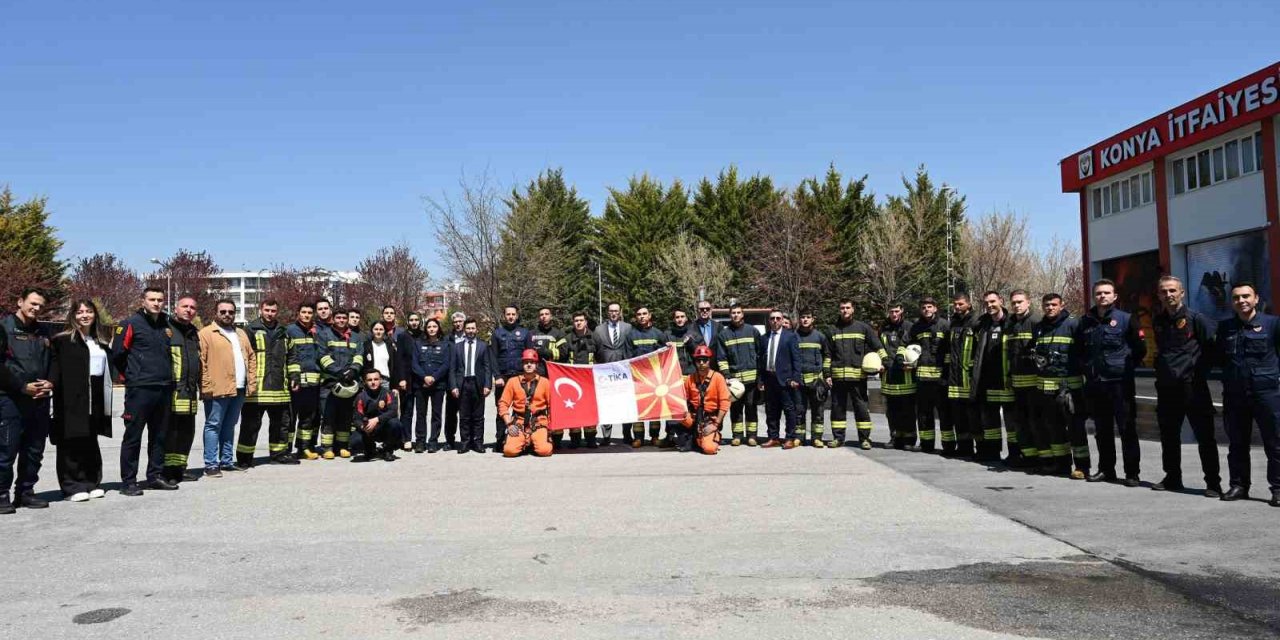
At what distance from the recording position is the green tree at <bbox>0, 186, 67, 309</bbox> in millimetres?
47094

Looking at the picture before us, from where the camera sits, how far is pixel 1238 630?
4848 millimetres

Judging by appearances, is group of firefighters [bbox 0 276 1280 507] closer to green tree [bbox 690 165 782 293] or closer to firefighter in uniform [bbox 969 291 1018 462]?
firefighter in uniform [bbox 969 291 1018 462]

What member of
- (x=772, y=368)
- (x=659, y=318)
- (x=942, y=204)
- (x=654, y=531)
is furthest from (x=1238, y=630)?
(x=942, y=204)

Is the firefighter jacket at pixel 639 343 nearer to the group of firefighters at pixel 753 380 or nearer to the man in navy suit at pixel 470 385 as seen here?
the group of firefighters at pixel 753 380

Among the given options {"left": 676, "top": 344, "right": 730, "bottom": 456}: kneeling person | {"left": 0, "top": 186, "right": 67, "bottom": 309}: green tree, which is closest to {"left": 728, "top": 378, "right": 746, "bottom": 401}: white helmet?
{"left": 676, "top": 344, "right": 730, "bottom": 456}: kneeling person

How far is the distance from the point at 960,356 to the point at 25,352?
34.1ft

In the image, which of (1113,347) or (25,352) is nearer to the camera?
(25,352)

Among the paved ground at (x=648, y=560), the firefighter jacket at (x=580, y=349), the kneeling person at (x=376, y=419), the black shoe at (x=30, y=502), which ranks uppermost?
the firefighter jacket at (x=580, y=349)

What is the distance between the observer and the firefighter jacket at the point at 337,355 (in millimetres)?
12805

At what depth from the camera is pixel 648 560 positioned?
655 cm

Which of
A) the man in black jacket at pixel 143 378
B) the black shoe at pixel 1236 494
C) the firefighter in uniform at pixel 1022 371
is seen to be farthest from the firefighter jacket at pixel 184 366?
the black shoe at pixel 1236 494

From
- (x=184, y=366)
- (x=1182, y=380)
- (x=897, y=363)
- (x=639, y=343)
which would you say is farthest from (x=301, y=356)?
(x=1182, y=380)

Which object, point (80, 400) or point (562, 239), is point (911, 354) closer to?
point (80, 400)

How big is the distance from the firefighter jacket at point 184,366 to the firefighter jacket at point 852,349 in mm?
8467
